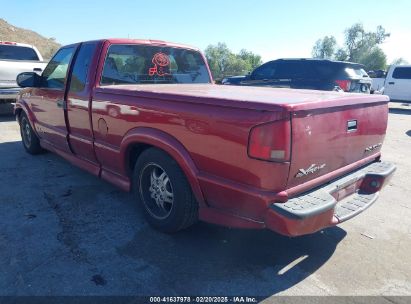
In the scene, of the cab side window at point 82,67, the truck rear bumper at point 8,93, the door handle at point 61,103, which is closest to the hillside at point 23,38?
the truck rear bumper at point 8,93

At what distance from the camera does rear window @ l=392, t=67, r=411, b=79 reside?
1590cm

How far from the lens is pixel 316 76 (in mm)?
9914

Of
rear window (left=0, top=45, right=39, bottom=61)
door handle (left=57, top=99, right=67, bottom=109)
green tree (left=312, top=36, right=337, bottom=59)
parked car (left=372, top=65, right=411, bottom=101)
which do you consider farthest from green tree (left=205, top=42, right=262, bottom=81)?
door handle (left=57, top=99, right=67, bottom=109)

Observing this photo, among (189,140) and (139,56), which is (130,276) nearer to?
(189,140)

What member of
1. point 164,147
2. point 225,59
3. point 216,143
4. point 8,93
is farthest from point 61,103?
point 225,59

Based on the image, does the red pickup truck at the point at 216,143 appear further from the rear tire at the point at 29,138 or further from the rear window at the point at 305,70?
the rear window at the point at 305,70

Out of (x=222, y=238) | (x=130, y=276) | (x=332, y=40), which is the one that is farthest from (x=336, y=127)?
(x=332, y=40)

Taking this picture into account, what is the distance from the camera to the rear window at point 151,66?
12.8 ft

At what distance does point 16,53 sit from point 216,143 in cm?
1051

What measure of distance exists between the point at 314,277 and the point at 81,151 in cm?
305

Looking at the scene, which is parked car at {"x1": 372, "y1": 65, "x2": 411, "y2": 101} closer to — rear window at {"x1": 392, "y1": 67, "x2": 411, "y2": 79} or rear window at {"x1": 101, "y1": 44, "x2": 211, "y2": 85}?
rear window at {"x1": 392, "y1": 67, "x2": 411, "y2": 79}

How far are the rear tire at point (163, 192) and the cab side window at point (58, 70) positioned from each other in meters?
1.94

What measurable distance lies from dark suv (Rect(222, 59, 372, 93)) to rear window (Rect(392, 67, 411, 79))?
21.0 feet

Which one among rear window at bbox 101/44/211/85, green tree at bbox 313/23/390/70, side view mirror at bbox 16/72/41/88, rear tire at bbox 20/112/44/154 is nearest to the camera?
rear window at bbox 101/44/211/85
